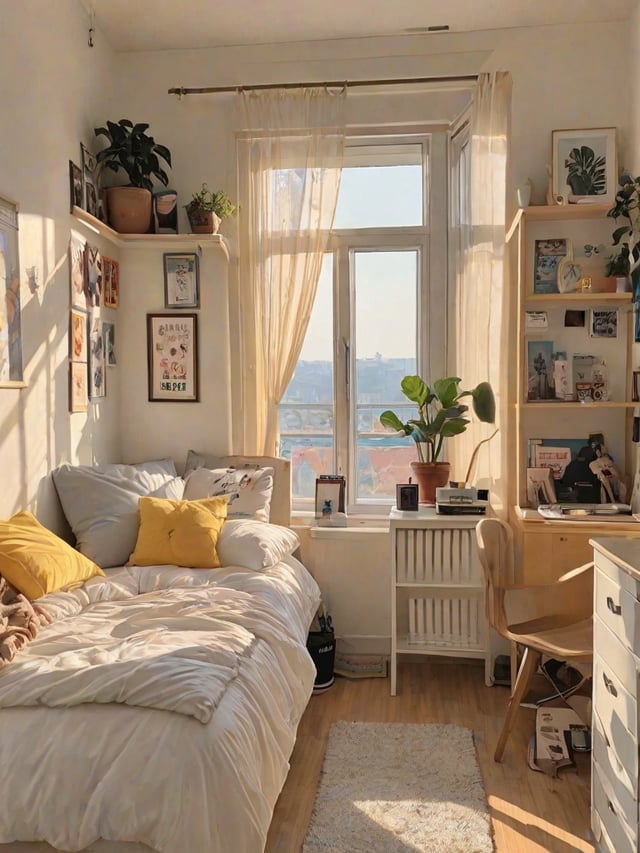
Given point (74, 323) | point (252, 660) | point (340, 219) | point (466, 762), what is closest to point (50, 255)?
point (74, 323)

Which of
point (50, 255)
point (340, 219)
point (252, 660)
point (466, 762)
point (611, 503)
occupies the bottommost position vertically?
point (466, 762)

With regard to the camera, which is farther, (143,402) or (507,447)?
(143,402)

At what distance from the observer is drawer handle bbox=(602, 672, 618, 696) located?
1921 millimetres

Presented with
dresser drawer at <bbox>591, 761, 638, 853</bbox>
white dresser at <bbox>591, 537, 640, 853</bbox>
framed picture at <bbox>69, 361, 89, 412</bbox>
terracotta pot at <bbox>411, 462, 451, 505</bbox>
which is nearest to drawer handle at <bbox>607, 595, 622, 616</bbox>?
white dresser at <bbox>591, 537, 640, 853</bbox>

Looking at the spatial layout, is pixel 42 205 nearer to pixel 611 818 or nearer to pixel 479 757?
pixel 479 757

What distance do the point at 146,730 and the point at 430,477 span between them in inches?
85.4

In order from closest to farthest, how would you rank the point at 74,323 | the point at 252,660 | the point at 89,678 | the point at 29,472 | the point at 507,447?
the point at 89,678
the point at 252,660
the point at 29,472
the point at 74,323
the point at 507,447

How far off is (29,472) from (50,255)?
2.85 ft

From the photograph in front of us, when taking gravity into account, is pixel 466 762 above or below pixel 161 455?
below

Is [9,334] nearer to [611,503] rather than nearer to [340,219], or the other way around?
[340,219]

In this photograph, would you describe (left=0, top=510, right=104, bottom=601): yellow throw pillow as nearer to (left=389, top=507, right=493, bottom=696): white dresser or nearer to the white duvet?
the white duvet

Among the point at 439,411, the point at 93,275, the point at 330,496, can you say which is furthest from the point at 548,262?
the point at 93,275

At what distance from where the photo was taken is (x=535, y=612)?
307 cm

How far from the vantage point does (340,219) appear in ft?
12.4
